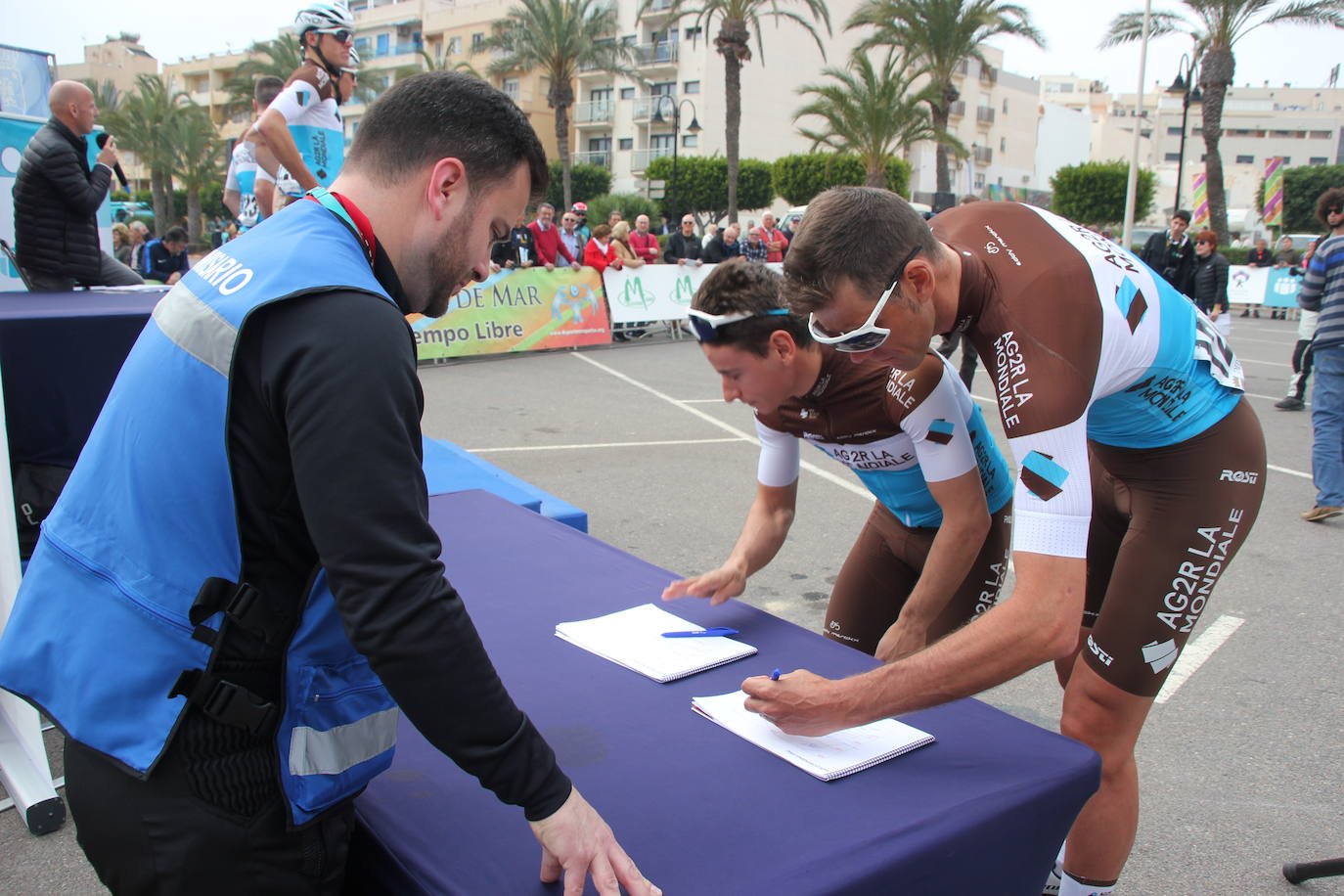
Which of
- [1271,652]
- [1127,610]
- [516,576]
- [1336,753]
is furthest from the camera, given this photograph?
[1271,652]

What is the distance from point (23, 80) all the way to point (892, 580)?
803 centimetres

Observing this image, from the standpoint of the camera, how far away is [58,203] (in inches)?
185

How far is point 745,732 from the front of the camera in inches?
62.8

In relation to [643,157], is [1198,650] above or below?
below

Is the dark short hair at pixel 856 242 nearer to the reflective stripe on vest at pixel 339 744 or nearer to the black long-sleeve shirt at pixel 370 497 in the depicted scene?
the black long-sleeve shirt at pixel 370 497

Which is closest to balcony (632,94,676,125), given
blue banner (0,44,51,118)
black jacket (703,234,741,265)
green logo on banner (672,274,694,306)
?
black jacket (703,234,741,265)

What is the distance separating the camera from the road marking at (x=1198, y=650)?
361 centimetres

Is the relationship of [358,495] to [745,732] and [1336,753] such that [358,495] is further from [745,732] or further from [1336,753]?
[1336,753]

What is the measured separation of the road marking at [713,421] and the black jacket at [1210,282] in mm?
5557

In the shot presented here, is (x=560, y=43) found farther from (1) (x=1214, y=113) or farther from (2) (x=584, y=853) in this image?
(2) (x=584, y=853)

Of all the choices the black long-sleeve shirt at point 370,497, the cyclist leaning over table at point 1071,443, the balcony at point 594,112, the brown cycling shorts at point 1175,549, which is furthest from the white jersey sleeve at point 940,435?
the balcony at point 594,112

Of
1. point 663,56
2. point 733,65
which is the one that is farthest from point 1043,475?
point 663,56

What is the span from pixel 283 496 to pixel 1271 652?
4.19m

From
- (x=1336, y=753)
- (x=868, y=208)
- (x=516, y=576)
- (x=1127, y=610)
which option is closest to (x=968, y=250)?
(x=868, y=208)
